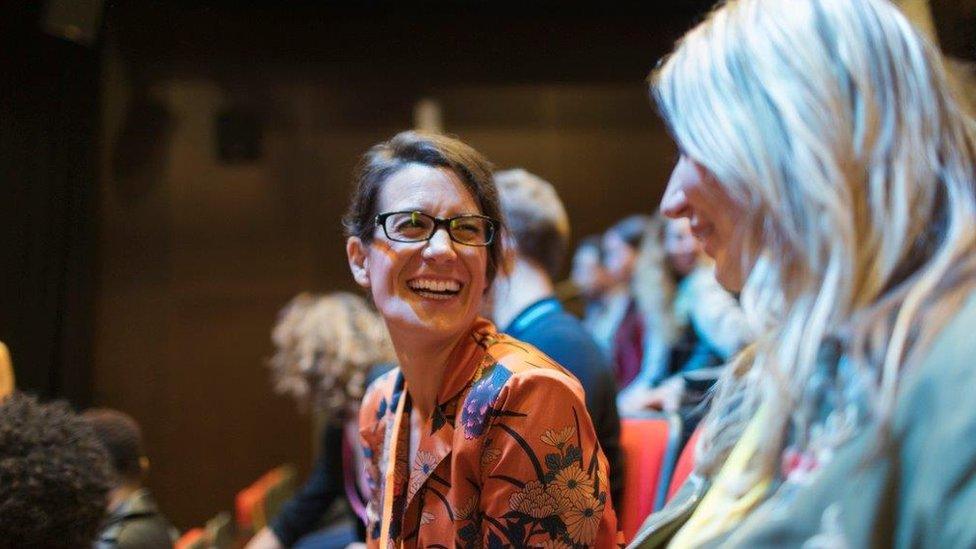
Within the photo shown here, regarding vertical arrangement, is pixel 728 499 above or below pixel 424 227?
below

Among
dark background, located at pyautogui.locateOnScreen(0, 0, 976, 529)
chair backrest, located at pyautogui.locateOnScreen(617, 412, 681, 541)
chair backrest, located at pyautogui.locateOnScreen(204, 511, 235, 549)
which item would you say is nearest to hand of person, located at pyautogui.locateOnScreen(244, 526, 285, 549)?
chair backrest, located at pyautogui.locateOnScreen(204, 511, 235, 549)

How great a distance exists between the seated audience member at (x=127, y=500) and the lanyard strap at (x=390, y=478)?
0.55 metres

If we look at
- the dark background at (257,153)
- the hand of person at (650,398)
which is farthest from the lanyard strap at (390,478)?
the dark background at (257,153)

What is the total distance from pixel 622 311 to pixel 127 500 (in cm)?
326

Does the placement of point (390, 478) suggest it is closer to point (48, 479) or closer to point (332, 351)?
point (48, 479)

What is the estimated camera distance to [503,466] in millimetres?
1374

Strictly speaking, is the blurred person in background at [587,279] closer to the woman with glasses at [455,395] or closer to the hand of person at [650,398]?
the hand of person at [650,398]

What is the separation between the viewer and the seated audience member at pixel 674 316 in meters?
3.28

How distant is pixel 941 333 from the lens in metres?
0.69

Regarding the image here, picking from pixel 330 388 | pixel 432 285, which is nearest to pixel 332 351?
pixel 330 388

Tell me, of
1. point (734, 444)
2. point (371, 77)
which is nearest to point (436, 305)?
point (734, 444)

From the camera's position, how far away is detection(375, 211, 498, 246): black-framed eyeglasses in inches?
61.1

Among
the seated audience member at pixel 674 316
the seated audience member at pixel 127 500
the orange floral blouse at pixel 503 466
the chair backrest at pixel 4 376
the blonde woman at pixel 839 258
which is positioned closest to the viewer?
the blonde woman at pixel 839 258

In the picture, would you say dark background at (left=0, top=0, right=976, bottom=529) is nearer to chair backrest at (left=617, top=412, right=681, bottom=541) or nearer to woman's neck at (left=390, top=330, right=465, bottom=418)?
chair backrest at (left=617, top=412, right=681, bottom=541)
